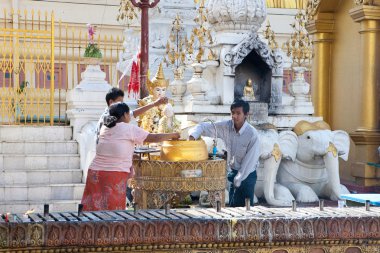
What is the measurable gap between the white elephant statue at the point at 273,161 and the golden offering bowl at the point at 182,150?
13.1 ft

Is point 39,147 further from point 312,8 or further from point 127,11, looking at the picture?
point 312,8

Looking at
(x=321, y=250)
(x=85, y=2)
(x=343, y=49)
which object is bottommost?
(x=321, y=250)

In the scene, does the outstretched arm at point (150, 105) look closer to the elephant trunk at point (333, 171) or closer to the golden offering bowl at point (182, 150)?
the golden offering bowl at point (182, 150)

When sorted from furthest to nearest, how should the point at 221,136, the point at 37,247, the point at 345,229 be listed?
the point at 221,136, the point at 345,229, the point at 37,247

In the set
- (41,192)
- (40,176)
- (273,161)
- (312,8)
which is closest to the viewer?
(41,192)

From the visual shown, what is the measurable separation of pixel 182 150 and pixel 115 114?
0.66m

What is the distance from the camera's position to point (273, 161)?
38.3 ft

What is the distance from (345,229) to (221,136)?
3023 mm

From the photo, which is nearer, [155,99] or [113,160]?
[113,160]

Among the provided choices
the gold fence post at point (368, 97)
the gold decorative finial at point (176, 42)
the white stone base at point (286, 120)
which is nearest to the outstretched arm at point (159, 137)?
the white stone base at point (286, 120)

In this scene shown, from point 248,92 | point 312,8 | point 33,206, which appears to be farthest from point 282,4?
point 33,206

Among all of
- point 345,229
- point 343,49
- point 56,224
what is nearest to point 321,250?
point 345,229

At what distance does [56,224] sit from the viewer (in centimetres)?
511

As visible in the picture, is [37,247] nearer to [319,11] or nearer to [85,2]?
[319,11]
